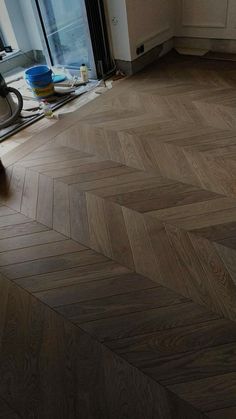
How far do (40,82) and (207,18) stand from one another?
5.55 feet

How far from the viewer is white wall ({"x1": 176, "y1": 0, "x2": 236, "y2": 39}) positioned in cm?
303

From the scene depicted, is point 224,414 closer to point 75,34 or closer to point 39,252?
point 39,252

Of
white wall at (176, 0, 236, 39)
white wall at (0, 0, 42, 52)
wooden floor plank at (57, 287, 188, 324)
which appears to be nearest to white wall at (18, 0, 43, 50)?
Result: white wall at (0, 0, 42, 52)

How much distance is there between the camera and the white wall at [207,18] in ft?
9.93

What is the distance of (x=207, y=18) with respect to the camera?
3.15 metres

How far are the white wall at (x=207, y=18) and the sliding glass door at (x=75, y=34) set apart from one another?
85cm

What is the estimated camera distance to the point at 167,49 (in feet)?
11.4

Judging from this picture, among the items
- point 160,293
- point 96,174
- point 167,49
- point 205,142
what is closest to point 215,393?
point 160,293

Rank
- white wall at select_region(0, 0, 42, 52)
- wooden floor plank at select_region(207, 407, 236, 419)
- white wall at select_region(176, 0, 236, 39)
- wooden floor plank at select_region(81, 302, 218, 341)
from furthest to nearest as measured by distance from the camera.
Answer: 1. white wall at select_region(0, 0, 42, 52)
2. white wall at select_region(176, 0, 236, 39)
3. wooden floor plank at select_region(81, 302, 218, 341)
4. wooden floor plank at select_region(207, 407, 236, 419)

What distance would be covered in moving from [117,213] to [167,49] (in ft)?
8.31

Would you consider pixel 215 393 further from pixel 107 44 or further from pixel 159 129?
pixel 107 44

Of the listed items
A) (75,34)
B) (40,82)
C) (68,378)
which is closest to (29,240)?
(68,378)

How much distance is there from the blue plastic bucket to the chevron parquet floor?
2.29ft

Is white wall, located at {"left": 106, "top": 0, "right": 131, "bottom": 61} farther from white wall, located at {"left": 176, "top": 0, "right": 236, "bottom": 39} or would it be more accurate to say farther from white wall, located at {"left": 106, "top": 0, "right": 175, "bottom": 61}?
white wall, located at {"left": 176, "top": 0, "right": 236, "bottom": 39}
